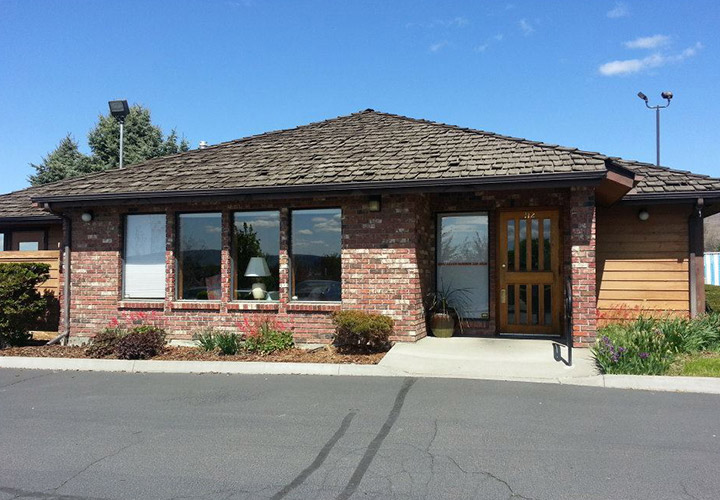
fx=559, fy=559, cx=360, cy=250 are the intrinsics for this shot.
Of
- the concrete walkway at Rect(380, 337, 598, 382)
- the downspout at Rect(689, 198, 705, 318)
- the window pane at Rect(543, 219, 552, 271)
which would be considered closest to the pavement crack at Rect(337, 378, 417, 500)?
the concrete walkway at Rect(380, 337, 598, 382)

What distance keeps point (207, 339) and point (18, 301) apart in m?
3.97

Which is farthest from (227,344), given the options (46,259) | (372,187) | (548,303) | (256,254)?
(548,303)

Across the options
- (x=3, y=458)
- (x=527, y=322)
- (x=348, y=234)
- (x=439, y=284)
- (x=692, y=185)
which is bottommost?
(x=3, y=458)

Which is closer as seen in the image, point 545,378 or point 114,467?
point 114,467

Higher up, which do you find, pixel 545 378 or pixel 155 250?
pixel 155 250

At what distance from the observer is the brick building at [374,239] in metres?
9.68

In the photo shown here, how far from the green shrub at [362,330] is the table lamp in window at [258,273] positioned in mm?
1933

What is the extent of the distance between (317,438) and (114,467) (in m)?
1.77

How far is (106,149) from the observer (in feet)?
112

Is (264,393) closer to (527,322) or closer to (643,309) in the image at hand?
(527,322)

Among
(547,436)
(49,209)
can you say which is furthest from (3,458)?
(49,209)

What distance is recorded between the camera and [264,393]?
278 inches

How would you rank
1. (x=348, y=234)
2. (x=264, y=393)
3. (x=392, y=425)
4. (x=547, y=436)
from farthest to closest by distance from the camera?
1. (x=348, y=234)
2. (x=264, y=393)
3. (x=392, y=425)
4. (x=547, y=436)

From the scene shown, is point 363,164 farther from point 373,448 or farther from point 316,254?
point 373,448
